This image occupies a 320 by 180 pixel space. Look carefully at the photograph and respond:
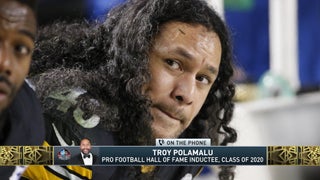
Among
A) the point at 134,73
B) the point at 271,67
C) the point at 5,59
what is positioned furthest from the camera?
the point at 271,67

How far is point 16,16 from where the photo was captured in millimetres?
963

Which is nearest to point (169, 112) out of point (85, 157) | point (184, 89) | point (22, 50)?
point (184, 89)

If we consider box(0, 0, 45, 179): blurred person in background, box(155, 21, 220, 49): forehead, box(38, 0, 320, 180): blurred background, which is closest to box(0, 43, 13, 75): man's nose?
box(0, 0, 45, 179): blurred person in background

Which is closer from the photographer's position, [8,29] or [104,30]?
[8,29]

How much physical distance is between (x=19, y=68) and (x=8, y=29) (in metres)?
0.06

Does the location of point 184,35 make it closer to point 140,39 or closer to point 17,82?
point 140,39

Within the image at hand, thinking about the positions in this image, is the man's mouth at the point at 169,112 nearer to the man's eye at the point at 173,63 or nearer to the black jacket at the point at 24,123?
the man's eye at the point at 173,63

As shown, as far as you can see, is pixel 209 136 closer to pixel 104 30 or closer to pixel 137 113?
pixel 137 113

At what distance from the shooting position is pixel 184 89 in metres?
1.06

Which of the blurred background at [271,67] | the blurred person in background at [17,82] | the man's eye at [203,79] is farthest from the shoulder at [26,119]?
the man's eye at [203,79]

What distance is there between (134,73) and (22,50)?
0.18 meters

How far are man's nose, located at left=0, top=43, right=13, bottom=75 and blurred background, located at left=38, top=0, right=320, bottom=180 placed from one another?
0.11 meters

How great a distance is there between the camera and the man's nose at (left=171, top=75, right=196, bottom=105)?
41.7 inches

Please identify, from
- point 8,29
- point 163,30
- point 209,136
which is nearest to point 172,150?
point 209,136
